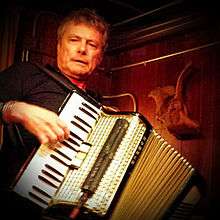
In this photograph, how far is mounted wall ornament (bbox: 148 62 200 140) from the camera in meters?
2.11

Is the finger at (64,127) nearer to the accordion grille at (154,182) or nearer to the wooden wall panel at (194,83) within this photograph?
the accordion grille at (154,182)

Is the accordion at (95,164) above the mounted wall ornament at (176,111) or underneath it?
underneath

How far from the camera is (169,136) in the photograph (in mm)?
2293

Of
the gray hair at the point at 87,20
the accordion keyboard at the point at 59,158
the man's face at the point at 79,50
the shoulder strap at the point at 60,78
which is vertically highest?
the gray hair at the point at 87,20

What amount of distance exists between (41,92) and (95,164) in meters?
0.42

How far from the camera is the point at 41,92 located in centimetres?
158

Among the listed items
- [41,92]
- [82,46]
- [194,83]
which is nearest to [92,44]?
[82,46]

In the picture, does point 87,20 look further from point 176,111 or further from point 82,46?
point 176,111

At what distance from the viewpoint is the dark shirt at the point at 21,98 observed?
1371mm

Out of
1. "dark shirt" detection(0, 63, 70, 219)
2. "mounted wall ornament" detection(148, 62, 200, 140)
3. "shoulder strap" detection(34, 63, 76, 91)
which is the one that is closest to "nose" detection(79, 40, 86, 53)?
"dark shirt" detection(0, 63, 70, 219)

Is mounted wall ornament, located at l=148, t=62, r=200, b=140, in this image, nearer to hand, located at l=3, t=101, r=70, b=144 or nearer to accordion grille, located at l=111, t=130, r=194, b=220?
accordion grille, located at l=111, t=130, r=194, b=220

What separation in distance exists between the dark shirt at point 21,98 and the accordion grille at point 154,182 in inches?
13.7

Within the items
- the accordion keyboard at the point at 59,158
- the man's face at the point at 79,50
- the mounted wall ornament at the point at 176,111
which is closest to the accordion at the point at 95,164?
the accordion keyboard at the point at 59,158

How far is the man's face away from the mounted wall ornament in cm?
55
